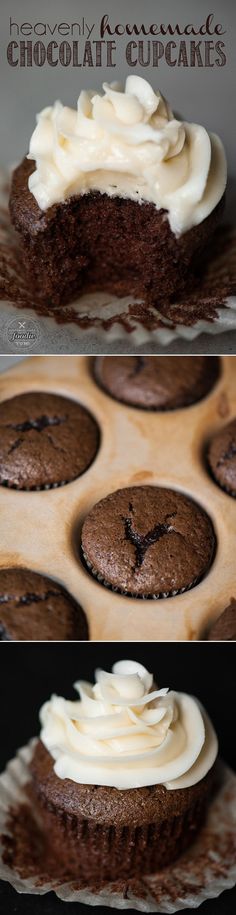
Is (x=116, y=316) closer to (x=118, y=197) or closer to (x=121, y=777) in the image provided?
(x=118, y=197)

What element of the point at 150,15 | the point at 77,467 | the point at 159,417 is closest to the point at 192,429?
the point at 159,417

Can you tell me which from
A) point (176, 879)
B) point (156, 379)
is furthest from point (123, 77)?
point (176, 879)

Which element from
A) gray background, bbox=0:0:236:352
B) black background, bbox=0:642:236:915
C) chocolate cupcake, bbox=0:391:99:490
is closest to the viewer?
gray background, bbox=0:0:236:352

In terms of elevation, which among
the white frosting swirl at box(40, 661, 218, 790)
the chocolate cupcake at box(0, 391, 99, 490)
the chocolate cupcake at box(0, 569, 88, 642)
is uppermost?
the chocolate cupcake at box(0, 391, 99, 490)

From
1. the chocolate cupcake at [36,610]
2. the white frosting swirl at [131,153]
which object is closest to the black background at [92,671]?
the chocolate cupcake at [36,610]

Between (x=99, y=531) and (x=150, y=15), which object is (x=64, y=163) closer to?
(x=150, y=15)

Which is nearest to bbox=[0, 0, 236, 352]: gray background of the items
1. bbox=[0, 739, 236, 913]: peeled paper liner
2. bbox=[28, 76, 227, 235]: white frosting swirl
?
bbox=[28, 76, 227, 235]: white frosting swirl

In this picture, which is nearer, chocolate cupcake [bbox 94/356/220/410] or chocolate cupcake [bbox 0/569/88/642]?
chocolate cupcake [bbox 0/569/88/642]

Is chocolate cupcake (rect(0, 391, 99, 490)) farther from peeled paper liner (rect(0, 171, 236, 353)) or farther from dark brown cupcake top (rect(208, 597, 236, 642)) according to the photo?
dark brown cupcake top (rect(208, 597, 236, 642))
